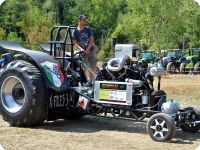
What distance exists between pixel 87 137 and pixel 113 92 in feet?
3.25

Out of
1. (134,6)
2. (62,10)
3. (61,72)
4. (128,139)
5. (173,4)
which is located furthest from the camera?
(62,10)

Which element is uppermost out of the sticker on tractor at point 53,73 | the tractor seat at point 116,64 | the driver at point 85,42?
the driver at point 85,42

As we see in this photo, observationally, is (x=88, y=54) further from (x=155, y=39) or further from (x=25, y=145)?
(x=155, y=39)

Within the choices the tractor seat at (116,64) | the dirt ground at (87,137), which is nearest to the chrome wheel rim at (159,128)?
the dirt ground at (87,137)

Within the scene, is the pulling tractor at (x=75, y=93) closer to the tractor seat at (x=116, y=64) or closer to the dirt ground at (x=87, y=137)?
the tractor seat at (x=116, y=64)

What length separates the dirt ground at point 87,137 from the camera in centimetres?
720

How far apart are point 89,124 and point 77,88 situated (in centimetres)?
82

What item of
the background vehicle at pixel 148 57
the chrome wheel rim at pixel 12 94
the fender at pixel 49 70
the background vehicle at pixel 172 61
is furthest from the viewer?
the background vehicle at pixel 148 57

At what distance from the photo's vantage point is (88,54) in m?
9.40

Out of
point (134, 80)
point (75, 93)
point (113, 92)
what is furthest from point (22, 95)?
point (134, 80)

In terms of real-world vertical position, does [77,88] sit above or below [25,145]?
above

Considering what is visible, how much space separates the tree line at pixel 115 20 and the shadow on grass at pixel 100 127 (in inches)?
909

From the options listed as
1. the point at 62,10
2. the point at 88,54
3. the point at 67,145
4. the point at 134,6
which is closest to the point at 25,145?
the point at 67,145

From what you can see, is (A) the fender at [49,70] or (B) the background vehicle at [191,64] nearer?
(A) the fender at [49,70]
